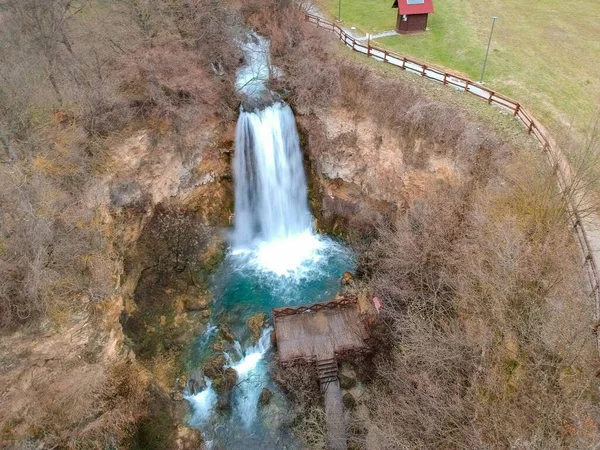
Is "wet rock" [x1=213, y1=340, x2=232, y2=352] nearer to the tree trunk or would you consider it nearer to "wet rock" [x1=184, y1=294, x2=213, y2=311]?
"wet rock" [x1=184, y1=294, x2=213, y2=311]

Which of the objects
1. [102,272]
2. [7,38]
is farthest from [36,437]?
[7,38]

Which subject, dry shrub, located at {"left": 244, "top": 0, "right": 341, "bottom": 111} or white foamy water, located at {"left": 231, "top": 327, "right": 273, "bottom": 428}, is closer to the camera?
white foamy water, located at {"left": 231, "top": 327, "right": 273, "bottom": 428}

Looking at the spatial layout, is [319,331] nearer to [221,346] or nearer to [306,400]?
[306,400]

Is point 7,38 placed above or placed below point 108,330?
above

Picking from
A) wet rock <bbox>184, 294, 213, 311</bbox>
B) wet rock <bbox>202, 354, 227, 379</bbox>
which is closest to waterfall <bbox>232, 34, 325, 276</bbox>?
wet rock <bbox>184, 294, 213, 311</bbox>

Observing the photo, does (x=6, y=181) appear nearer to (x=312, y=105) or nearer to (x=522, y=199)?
(x=312, y=105)

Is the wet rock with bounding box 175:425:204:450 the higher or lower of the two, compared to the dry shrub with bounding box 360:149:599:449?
lower
